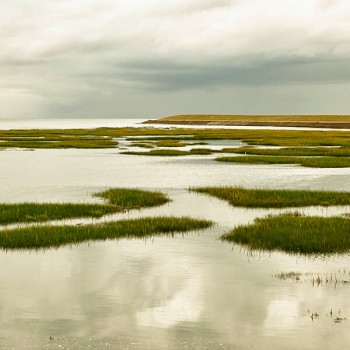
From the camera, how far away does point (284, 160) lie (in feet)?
A: 166

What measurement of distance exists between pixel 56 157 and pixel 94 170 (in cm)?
1454

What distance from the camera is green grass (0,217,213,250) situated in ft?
60.2

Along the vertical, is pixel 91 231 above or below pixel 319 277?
above

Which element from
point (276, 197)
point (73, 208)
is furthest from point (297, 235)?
point (73, 208)

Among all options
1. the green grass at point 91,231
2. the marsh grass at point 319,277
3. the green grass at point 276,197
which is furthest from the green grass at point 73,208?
the marsh grass at point 319,277

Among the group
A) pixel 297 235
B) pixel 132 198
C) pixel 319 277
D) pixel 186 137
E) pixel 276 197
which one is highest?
pixel 186 137

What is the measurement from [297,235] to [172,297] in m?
7.06

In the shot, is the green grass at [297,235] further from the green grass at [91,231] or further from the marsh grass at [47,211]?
the marsh grass at [47,211]

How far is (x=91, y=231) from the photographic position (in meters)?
20.0

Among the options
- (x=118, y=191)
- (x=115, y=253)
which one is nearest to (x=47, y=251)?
(x=115, y=253)

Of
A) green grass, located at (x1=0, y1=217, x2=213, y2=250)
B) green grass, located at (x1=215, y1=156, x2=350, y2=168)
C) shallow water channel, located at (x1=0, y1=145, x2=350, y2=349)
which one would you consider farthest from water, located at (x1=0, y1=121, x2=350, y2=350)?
green grass, located at (x1=215, y1=156, x2=350, y2=168)

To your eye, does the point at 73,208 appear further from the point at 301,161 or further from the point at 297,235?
the point at 301,161

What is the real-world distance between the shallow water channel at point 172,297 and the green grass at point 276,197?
365 cm

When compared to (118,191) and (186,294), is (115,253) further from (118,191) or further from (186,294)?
(118,191)
